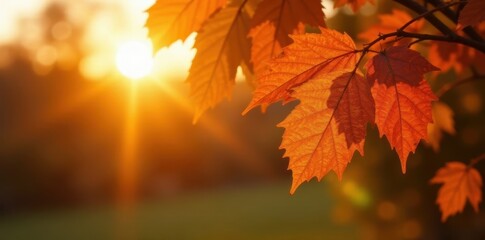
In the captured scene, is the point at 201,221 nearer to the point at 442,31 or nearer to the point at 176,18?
the point at 176,18

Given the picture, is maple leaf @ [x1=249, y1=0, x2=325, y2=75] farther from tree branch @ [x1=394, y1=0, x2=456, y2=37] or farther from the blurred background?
the blurred background

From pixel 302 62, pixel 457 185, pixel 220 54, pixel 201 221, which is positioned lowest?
pixel 457 185

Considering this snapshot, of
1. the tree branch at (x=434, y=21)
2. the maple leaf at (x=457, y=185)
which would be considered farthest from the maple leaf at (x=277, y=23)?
the maple leaf at (x=457, y=185)

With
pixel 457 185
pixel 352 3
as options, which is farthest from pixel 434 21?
pixel 457 185

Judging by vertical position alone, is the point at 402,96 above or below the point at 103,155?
below

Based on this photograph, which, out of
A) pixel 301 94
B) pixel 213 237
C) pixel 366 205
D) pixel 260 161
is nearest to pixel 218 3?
pixel 301 94

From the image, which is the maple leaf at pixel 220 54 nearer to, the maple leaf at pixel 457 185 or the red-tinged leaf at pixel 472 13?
the red-tinged leaf at pixel 472 13
